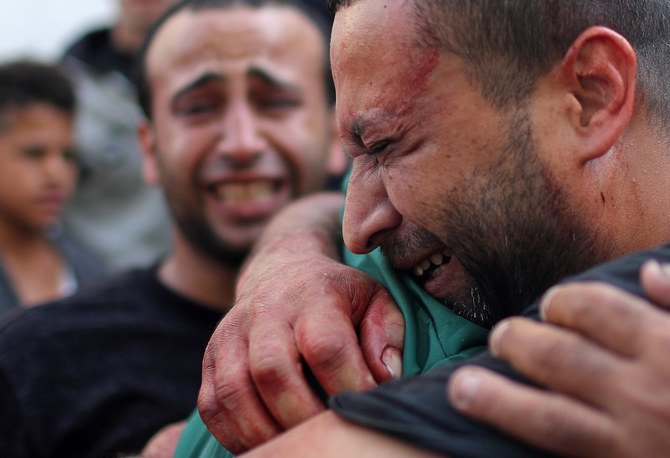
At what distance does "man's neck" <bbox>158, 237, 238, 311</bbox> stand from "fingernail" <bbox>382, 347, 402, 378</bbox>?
1455mm

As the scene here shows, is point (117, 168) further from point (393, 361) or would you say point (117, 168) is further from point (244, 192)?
point (393, 361)

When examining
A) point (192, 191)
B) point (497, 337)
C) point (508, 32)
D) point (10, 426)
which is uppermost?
point (508, 32)

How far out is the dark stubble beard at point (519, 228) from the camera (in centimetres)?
135

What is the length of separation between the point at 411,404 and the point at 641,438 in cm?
27

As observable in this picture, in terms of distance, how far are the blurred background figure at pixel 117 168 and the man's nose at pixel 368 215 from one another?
2.84 m

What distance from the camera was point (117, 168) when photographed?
4.35m

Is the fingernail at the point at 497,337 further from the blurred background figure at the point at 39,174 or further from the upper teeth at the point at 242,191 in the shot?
the blurred background figure at the point at 39,174

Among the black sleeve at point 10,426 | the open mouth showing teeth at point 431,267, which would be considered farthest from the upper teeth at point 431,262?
the black sleeve at point 10,426

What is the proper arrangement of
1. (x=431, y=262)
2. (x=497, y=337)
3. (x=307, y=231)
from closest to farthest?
(x=497, y=337), (x=431, y=262), (x=307, y=231)

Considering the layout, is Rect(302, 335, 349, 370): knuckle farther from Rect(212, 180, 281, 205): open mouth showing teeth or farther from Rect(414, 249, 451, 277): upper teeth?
Rect(212, 180, 281, 205): open mouth showing teeth

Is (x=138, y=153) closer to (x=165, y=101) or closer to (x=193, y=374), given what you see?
(x=165, y=101)

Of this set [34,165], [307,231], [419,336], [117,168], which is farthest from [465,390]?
[34,165]

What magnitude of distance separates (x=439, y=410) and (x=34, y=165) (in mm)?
3766

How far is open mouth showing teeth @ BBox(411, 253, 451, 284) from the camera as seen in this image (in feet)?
4.82
